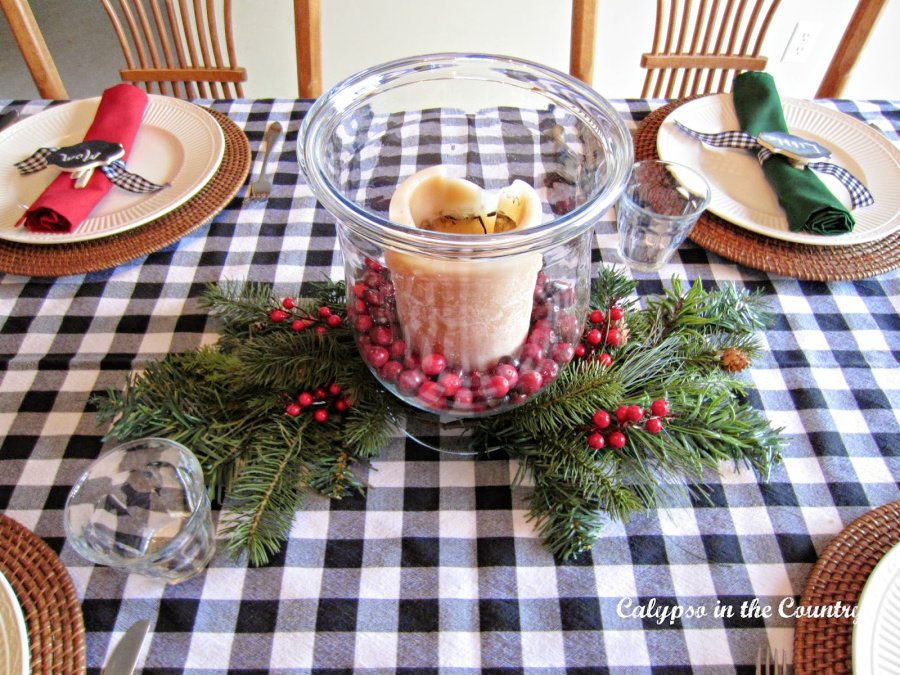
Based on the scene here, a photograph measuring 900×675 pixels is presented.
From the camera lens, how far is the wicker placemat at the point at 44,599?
0.44 meters

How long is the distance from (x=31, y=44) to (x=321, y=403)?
878 mm

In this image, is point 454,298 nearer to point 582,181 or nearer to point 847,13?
point 582,181

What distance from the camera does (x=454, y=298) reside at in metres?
0.44

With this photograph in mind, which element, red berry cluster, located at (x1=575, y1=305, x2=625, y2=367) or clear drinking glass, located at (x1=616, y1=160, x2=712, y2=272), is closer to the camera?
red berry cluster, located at (x1=575, y1=305, x2=625, y2=367)

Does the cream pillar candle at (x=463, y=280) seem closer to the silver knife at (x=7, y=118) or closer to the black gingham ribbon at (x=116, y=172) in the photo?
the black gingham ribbon at (x=116, y=172)

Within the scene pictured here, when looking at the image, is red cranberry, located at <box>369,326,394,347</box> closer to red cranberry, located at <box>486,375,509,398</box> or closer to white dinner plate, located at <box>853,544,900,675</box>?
red cranberry, located at <box>486,375,509,398</box>

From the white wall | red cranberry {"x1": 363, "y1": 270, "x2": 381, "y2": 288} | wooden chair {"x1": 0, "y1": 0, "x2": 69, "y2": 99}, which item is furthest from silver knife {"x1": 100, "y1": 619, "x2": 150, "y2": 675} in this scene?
the white wall

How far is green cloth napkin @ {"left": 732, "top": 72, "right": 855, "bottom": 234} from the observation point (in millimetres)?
688

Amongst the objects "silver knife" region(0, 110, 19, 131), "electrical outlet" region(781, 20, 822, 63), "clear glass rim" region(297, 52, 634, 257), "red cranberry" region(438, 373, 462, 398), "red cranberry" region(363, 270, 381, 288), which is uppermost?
"clear glass rim" region(297, 52, 634, 257)

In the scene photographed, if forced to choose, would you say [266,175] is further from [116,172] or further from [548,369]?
[548,369]

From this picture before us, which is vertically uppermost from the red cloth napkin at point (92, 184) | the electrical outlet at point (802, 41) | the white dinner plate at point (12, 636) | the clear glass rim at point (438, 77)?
the clear glass rim at point (438, 77)

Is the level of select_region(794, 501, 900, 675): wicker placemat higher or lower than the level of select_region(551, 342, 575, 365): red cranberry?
lower

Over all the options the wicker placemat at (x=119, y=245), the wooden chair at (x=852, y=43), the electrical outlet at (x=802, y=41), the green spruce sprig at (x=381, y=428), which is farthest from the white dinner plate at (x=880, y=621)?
the electrical outlet at (x=802, y=41)

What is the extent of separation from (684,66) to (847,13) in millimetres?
1189
